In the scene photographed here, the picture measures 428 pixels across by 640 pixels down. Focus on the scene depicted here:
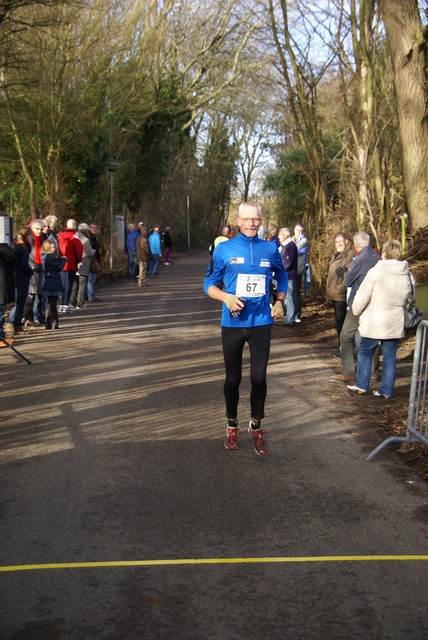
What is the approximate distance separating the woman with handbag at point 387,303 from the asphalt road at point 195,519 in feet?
1.98

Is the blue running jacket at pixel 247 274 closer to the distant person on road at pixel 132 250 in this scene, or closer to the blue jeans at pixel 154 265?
the distant person on road at pixel 132 250

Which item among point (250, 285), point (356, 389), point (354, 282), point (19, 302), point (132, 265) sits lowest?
point (132, 265)

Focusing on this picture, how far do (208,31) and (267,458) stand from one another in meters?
32.9

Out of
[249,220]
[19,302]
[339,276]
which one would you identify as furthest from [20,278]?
[249,220]

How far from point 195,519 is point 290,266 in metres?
11.0

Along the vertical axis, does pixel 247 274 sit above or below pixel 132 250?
above

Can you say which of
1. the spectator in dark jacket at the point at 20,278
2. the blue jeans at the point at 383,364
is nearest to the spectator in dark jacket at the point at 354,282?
the blue jeans at the point at 383,364

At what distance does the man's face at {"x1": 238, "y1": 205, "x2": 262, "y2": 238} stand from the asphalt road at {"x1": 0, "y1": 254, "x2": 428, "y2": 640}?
1912 millimetres

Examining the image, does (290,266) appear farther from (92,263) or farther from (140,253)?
(140,253)

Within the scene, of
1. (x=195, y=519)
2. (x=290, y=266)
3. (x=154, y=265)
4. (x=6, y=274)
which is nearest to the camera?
(x=195, y=519)

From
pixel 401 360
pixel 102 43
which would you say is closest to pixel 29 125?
pixel 102 43

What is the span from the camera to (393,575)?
14.7 ft

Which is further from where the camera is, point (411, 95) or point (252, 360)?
point (411, 95)

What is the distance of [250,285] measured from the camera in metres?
6.91
